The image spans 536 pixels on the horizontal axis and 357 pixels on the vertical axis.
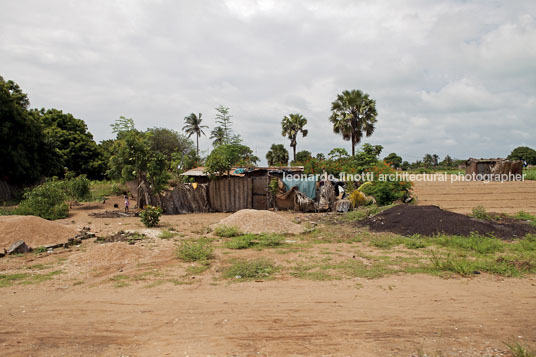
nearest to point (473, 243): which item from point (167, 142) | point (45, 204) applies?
point (45, 204)

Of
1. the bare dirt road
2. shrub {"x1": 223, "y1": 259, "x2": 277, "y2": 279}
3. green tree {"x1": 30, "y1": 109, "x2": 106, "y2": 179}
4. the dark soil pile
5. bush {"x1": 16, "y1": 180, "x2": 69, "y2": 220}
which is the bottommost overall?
the bare dirt road

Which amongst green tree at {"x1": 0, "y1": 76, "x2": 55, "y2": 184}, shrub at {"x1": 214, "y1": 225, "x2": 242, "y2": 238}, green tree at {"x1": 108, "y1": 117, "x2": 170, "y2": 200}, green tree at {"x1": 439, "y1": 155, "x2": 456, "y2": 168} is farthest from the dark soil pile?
green tree at {"x1": 439, "y1": 155, "x2": 456, "y2": 168}

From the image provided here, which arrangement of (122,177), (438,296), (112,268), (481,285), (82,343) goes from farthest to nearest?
(122,177)
(112,268)
(481,285)
(438,296)
(82,343)

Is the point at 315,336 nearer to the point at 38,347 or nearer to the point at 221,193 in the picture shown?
the point at 38,347

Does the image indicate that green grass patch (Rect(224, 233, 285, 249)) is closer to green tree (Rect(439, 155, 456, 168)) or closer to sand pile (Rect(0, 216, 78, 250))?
sand pile (Rect(0, 216, 78, 250))

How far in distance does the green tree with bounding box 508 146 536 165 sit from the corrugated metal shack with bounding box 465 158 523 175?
3379cm

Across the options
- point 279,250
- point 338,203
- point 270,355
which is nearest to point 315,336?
point 270,355

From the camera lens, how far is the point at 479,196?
1728 cm

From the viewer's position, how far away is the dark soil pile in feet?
27.3

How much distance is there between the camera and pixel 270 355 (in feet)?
9.86

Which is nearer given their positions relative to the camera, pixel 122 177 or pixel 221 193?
pixel 122 177

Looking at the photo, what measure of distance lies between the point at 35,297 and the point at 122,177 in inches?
373

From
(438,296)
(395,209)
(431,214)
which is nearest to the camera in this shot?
(438,296)

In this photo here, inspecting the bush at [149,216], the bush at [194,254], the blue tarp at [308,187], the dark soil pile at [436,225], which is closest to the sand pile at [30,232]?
the bush at [149,216]
